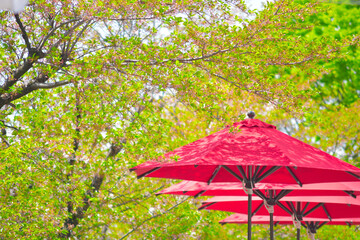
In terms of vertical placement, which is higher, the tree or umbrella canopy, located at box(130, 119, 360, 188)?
the tree

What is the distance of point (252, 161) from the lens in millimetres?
4348

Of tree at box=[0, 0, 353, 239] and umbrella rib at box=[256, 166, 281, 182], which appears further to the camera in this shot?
tree at box=[0, 0, 353, 239]

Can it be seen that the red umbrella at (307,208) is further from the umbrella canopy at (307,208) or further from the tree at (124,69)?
the tree at (124,69)

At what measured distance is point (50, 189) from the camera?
6.07 meters

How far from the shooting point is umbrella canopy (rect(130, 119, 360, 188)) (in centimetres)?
443

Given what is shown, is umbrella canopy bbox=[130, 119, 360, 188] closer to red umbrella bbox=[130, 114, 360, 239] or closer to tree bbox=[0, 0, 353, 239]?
red umbrella bbox=[130, 114, 360, 239]

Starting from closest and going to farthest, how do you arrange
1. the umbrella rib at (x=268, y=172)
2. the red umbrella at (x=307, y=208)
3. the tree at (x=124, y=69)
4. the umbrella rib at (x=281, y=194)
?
the umbrella rib at (x=268, y=172), the tree at (x=124, y=69), the umbrella rib at (x=281, y=194), the red umbrella at (x=307, y=208)

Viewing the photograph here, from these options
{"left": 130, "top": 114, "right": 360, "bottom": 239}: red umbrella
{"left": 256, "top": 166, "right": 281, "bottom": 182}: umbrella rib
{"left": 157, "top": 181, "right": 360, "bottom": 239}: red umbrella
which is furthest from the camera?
{"left": 157, "top": 181, "right": 360, "bottom": 239}: red umbrella

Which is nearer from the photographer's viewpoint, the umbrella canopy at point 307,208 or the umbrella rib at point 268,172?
the umbrella rib at point 268,172

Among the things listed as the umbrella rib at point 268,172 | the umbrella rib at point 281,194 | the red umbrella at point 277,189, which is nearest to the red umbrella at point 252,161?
the umbrella rib at point 268,172

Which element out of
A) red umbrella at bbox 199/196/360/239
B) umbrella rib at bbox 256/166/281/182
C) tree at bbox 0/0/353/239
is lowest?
red umbrella at bbox 199/196/360/239

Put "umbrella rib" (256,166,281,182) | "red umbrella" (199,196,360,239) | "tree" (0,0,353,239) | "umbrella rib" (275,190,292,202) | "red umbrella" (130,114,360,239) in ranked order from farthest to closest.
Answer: "red umbrella" (199,196,360,239)
"umbrella rib" (275,190,292,202)
"tree" (0,0,353,239)
"umbrella rib" (256,166,281,182)
"red umbrella" (130,114,360,239)

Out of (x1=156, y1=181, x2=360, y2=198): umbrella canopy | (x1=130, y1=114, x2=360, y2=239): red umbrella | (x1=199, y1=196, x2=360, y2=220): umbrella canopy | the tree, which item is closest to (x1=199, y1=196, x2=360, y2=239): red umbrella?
(x1=199, y1=196, x2=360, y2=220): umbrella canopy

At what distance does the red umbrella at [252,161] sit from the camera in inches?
174
